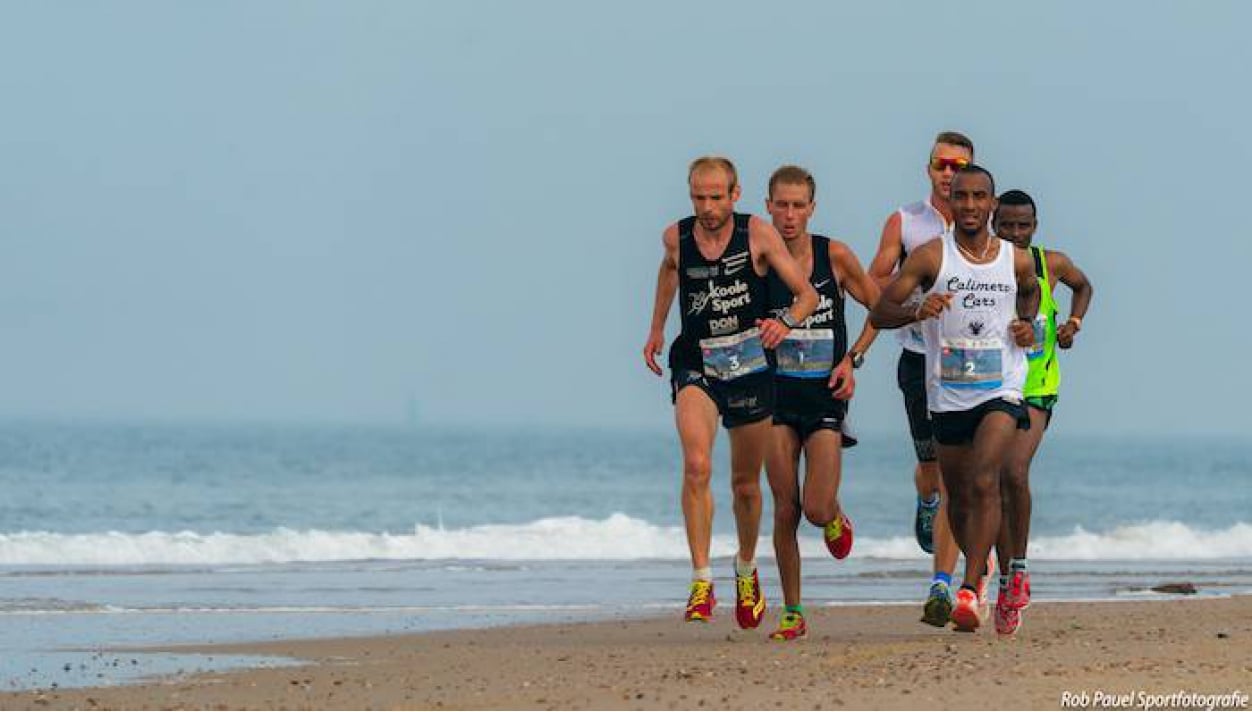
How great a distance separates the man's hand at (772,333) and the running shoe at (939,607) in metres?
1.49

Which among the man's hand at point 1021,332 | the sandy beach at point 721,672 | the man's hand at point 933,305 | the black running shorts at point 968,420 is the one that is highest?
the man's hand at point 933,305

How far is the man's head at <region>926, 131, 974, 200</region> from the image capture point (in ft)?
34.8

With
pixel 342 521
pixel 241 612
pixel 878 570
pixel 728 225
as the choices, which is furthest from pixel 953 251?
pixel 342 521

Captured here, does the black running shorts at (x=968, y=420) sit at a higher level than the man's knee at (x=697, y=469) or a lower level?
higher

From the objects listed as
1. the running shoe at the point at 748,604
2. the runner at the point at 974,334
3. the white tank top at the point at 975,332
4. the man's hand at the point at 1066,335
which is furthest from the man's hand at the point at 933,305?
the running shoe at the point at 748,604

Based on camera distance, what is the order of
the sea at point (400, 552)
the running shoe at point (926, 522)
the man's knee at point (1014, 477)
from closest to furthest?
the man's knee at point (1014, 477) < the running shoe at point (926, 522) < the sea at point (400, 552)

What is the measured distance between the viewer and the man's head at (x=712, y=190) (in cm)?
1018

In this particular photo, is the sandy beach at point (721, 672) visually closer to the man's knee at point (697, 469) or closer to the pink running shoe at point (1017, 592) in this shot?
the pink running shoe at point (1017, 592)

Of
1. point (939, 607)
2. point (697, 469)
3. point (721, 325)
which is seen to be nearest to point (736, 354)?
point (721, 325)

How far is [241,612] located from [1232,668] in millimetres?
7409

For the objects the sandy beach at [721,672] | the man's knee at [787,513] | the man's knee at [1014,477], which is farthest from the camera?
the man's knee at [787,513]

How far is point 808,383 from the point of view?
Answer: 34.8 feet

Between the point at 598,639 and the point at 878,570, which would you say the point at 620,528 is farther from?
the point at 598,639

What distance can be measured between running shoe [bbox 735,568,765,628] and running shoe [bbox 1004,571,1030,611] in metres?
1.21
